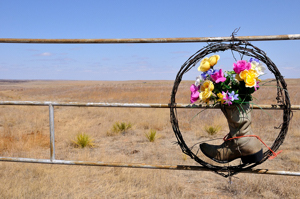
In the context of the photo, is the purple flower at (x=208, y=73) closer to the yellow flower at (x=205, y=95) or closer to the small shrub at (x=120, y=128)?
the yellow flower at (x=205, y=95)

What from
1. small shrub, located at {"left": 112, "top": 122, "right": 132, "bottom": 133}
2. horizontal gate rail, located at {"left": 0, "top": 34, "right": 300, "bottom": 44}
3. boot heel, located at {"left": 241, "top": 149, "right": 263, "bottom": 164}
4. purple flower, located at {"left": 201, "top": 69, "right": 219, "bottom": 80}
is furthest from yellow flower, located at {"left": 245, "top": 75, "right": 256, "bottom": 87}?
small shrub, located at {"left": 112, "top": 122, "right": 132, "bottom": 133}

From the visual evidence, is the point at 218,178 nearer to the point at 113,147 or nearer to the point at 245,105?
the point at 245,105

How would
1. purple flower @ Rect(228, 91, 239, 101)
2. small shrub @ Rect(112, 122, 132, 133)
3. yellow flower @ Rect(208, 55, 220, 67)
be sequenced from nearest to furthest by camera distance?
purple flower @ Rect(228, 91, 239, 101), yellow flower @ Rect(208, 55, 220, 67), small shrub @ Rect(112, 122, 132, 133)

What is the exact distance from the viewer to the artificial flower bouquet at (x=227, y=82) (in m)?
1.83

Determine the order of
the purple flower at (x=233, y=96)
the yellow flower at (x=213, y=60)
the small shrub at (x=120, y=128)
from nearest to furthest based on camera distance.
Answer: the purple flower at (x=233, y=96) → the yellow flower at (x=213, y=60) → the small shrub at (x=120, y=128)

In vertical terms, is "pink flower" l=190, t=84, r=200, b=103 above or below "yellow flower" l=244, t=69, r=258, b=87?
below

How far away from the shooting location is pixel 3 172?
12.2ft

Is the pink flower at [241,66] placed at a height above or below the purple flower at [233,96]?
above

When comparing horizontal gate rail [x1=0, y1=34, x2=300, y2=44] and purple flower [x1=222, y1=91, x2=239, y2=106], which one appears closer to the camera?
purple flower [x1=222, y1=91, x2=239, y2=106]

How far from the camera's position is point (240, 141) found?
6.18 feet

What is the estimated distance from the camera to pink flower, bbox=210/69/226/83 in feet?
6.08

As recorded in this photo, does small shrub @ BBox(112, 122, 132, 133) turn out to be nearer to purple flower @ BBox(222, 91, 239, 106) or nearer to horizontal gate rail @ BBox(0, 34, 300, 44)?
horizontal gate rail @ BBox(0, 34, 300, 44)

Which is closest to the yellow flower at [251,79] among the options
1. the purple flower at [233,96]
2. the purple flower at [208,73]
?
the purple flower at [233,96]

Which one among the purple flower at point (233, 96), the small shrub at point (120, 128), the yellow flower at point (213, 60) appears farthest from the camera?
the small shrub at point (120, 128)
